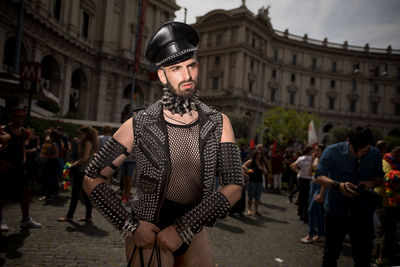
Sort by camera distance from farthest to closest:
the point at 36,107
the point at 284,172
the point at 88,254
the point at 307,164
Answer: the point at 36,107 → the point at 284,172 → the point at 307,164 → the point at 88,254

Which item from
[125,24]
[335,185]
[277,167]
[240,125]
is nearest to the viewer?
[335,185]

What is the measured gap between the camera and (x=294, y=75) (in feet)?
164

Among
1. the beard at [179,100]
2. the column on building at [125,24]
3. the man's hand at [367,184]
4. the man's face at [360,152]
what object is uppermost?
the column on building at [125,24]

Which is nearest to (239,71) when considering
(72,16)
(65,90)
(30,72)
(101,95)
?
(101,95)

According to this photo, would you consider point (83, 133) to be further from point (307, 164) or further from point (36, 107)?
point (36, 107)

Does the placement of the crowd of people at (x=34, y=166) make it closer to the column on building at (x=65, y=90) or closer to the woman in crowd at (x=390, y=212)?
the woman in crowd at (x=390, y=212)

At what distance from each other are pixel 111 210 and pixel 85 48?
23335mm

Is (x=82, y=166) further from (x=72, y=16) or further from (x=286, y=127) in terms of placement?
(x=286, y=127)

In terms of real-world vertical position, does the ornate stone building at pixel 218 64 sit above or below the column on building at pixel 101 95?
above

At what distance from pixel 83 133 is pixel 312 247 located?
5522 millimetres

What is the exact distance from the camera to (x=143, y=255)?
152 centimetres

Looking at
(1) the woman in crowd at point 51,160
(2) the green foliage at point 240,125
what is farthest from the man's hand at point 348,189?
(2) the green foliage at point 240,125

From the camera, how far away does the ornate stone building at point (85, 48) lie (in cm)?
1571

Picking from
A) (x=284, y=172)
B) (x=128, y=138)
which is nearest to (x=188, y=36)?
(x=128, y=138)
